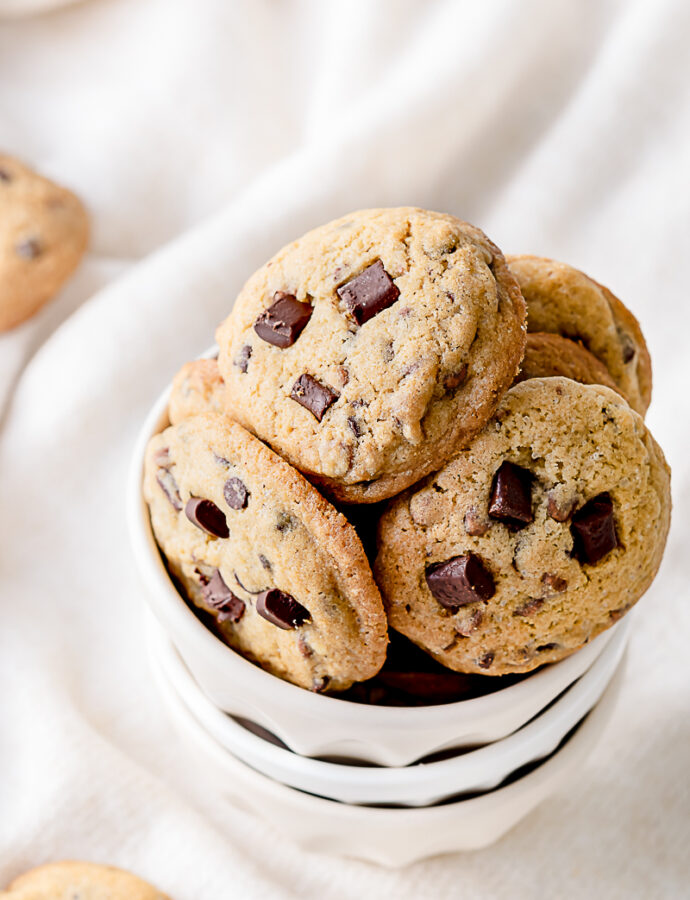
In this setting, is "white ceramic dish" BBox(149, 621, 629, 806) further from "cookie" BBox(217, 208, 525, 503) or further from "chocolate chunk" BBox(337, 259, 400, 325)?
"chocolate chunk" BBox(337, 259, 400, 325)

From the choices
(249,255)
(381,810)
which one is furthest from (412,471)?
(249,255)

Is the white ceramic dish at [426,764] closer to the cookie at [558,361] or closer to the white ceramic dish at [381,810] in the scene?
the white ceramic dish at [381,810]

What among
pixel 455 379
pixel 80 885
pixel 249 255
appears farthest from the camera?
pixel 249 255

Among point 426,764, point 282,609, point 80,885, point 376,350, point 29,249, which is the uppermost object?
point 376,350

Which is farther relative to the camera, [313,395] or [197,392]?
[197,392]

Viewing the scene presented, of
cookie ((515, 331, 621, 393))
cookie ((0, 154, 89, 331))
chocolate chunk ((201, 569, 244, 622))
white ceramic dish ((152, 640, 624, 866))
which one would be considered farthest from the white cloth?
cookie ((515, 331, 621, 393))

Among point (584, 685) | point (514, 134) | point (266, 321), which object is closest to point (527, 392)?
point (266, 321)

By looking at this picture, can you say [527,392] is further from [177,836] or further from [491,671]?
[177,836]

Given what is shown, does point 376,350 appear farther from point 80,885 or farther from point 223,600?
point 80,885
